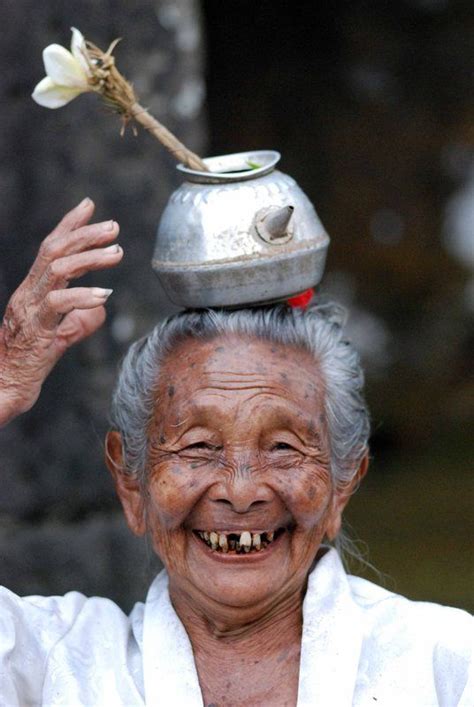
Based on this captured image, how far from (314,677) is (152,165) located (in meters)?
1.66

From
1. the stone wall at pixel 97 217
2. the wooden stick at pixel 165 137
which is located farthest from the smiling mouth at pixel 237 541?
the stone wall at pixel 97 217

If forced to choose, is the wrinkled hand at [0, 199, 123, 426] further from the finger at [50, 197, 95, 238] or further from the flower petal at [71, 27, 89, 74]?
the flower petal at [71, 27, 89, 74]

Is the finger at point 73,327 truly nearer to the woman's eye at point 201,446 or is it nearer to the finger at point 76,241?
the finger at point 76,241

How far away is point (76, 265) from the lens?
291 centimetres

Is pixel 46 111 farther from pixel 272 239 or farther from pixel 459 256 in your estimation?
pixel 459 256

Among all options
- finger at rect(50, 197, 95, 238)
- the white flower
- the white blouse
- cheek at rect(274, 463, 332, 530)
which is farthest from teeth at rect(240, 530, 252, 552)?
the white flower

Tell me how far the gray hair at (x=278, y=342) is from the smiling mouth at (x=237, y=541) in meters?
0.25

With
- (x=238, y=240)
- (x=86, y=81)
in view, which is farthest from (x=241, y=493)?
(x=86, y=81)

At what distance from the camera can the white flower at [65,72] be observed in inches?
110

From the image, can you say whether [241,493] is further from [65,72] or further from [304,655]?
[65,72]

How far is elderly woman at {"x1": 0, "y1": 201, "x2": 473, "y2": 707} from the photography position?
297 centimetres

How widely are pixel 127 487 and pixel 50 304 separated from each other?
21.6 inches

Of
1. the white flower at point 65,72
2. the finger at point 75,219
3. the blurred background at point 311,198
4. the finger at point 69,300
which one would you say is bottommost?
the blurred background at point 311,198

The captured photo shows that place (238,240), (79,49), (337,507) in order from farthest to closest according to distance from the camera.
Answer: (337,507) → (238,240) → (79,49)
